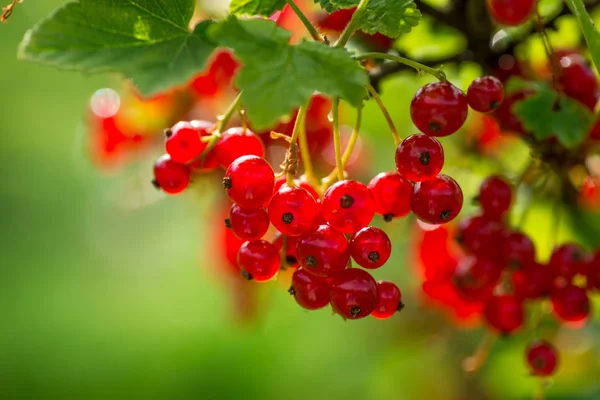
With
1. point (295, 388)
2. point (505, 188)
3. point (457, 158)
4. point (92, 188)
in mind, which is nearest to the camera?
point (505, 188)

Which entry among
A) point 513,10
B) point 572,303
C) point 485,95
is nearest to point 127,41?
point 485,95

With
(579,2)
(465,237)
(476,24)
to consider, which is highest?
(476,24)

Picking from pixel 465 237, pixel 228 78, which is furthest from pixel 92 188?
pixel 465 237

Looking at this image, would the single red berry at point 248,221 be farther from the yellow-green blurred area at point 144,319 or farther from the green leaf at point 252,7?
the yellow-green blurred area at point 144,319

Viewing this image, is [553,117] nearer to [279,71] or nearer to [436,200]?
[436,200]

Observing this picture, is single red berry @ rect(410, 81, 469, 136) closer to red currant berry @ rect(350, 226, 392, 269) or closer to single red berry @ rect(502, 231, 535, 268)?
red currant berry @ rect(350, 226, 392, 269)

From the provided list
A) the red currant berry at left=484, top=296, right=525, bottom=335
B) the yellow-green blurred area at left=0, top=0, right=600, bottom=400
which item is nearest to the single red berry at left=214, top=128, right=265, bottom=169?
the red currant berry at left=484, top=296, right=525, bottom=335

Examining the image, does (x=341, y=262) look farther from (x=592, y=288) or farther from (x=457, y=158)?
(x=457, y=158)

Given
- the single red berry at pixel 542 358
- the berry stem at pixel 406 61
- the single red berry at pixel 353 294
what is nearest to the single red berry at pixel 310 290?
the single red berry at pixel 353 294
